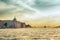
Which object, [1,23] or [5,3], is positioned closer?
[5,3]

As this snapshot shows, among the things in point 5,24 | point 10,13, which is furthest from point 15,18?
point 5,24

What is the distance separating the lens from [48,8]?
9711 millimetres

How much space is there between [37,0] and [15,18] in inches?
48.1

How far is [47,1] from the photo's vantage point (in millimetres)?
9562

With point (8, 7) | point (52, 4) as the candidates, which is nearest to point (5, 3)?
point (8, 7)

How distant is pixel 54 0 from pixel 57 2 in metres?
0.17

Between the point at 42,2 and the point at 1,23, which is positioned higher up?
the point at 42,2

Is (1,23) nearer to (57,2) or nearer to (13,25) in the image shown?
(13,25)

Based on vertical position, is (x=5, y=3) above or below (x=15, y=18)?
above

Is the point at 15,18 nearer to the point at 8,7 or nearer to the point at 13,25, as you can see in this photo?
the point at 8,7

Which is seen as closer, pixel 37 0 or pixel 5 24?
pixel 37 0

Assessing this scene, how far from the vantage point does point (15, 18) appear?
9.52 m

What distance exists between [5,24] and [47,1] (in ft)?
7.78

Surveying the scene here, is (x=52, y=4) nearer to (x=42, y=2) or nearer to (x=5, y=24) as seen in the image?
(x=42, y=2)
